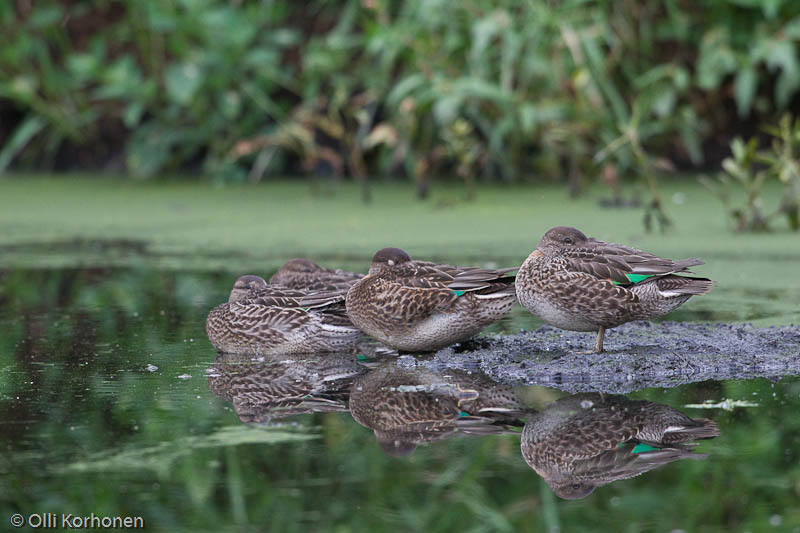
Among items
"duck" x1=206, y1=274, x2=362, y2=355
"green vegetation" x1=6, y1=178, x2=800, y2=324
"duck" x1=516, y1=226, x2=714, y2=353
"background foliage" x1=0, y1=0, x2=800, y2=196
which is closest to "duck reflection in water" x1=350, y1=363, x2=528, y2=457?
"duck" x1=516, y1=226, x2=714, y2=353

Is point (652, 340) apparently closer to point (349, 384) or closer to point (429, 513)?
point (349, 384)

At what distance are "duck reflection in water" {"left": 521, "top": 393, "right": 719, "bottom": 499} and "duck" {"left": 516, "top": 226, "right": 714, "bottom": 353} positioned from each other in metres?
0.76

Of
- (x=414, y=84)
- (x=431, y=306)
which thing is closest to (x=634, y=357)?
(x=431, y=306)

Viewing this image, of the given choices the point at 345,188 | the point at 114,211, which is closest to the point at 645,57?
the point at 345,188

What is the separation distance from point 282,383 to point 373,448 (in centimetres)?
117

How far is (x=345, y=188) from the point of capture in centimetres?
1205

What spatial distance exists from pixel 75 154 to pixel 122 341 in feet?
29.5

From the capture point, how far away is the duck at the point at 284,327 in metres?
5.74

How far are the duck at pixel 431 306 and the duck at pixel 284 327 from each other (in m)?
0.18

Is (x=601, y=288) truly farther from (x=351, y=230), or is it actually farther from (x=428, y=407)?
(x=351, y=230)

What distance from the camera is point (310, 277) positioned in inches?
256

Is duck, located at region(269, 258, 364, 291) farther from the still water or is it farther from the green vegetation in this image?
the green vegetation

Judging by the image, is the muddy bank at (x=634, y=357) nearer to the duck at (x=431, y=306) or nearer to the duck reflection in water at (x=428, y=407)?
the duck at (x=431, y=306)

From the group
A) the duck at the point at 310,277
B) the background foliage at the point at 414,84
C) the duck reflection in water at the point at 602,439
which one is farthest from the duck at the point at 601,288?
the background foliage at the point at 414,84
